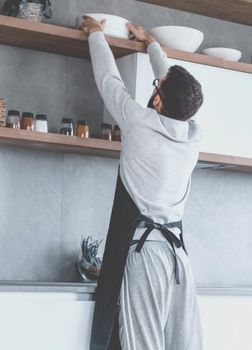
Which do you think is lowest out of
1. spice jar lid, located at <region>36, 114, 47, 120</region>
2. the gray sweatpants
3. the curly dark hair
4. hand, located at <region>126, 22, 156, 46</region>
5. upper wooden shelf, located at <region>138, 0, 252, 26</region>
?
the gray sweatpants

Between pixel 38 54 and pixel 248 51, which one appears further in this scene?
pixel 248 51

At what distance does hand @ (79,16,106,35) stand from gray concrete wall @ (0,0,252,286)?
0.32 metres

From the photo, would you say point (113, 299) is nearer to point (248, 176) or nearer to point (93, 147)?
point (93, 147)

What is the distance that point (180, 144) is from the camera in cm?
296

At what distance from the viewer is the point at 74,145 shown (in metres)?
3.25

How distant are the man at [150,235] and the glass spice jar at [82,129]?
14.5 inches

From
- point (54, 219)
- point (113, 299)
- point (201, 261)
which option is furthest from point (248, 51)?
point (113, 299)

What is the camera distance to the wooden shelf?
3148 mm

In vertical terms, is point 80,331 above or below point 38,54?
below

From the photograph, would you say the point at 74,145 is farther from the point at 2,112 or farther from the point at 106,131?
the point at 2,112

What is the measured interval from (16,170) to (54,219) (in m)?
0.29

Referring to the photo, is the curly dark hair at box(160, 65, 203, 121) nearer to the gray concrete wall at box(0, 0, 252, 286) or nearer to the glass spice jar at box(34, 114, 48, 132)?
the glass spice jar at box(34, 114, 48, 132)

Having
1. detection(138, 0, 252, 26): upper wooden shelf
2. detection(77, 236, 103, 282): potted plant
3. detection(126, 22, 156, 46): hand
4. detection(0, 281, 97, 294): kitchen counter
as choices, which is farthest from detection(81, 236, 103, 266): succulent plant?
detection(138, 0, 252, 26): upper wooden shelf

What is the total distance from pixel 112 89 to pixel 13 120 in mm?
501
